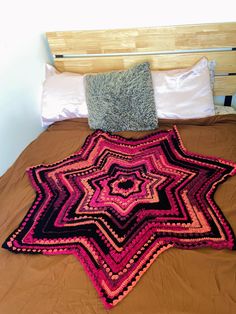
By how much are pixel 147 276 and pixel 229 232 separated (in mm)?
339

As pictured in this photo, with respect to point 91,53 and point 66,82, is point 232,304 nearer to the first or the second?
point 66,82

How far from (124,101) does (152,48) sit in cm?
44

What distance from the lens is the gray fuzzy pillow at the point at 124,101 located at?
165 centimetres

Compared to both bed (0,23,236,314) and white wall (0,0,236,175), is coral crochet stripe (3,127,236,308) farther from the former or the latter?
white wall (0,0,236,175)

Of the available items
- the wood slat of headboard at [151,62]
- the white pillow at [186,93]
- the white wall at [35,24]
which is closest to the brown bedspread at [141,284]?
the white pillow at [186,93]

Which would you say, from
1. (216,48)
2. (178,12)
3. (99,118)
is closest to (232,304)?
(99,118)

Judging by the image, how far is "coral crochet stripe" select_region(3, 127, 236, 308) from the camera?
3.11 feet

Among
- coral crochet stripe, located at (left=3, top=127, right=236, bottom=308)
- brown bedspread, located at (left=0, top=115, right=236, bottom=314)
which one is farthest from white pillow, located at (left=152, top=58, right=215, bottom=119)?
brown bedspread, located at (left=0, top=115, right=236, bottom=314)

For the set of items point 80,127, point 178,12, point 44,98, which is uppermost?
point 178,12

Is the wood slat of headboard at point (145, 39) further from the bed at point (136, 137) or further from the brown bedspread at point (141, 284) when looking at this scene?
the brown bedspread at point (141, 284)

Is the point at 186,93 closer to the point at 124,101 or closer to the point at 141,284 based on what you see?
the point at 124,101

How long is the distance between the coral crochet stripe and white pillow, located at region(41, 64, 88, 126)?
1.29ft

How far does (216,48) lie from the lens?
1.73 meters

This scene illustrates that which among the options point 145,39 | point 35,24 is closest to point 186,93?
point 145,39
